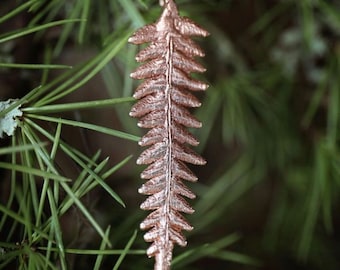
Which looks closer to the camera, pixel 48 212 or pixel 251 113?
pixel 48 212

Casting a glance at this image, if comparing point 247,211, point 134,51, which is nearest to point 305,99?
point 247,211

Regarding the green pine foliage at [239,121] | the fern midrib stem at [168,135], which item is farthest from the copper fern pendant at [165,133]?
the green pine foliage at [239,121]

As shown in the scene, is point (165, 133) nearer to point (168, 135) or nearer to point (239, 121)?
point (168, 135)

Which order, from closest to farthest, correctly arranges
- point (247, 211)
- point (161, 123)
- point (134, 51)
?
point (161, 123) < point (134, 51) < point (247, 211)

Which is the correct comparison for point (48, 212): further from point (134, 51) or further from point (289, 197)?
point (289, 197)

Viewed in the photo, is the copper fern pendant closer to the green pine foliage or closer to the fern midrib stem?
the fern midrib stem

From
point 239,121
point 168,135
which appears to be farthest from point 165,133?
point 239,121

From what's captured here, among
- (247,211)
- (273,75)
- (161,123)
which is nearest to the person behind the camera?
(161,123)

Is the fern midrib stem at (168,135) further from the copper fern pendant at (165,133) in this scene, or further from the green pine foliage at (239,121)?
the green pine foliage at (239,121)
